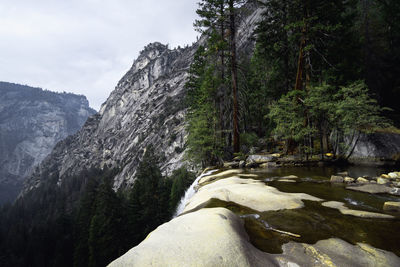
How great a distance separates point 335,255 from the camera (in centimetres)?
240

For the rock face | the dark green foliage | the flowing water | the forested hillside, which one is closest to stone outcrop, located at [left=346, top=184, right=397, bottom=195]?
the flowing water

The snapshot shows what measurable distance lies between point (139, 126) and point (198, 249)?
129 m

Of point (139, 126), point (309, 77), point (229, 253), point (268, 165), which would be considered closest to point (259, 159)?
point (268, 165)

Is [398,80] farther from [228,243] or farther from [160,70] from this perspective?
[160,70]

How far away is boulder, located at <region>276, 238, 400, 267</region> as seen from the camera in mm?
2258

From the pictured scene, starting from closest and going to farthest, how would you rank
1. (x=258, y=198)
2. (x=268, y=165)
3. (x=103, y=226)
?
(x=258, y=198), (x=268, y=165), (x=103, y=226)

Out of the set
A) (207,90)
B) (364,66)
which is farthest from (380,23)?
(207,90)

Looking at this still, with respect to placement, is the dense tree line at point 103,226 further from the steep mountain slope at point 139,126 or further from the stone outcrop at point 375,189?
the steep mountain slope at point 139,126

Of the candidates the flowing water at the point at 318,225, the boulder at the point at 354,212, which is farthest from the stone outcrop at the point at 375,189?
the boulder at the point at 354,212

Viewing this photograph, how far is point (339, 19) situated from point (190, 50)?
159 m

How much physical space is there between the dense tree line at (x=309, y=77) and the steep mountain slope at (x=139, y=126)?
164ft

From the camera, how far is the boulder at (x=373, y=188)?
5.33 m

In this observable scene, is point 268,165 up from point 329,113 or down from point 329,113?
down

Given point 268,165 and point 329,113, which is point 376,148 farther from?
point 268,165
